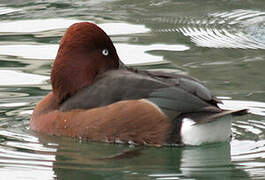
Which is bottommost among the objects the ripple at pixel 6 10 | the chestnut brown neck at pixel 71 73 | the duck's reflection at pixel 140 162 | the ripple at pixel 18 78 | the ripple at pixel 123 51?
the duck's reflection at pixel 140 162

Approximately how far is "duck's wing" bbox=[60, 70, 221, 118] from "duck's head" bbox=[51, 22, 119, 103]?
0.45ft

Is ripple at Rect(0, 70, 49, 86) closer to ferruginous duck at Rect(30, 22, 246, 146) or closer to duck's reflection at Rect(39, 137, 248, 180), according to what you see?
ferruginous duck at Rect(30, 22, 246, 146)

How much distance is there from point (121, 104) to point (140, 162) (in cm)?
56

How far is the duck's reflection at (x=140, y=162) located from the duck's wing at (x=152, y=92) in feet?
0.95

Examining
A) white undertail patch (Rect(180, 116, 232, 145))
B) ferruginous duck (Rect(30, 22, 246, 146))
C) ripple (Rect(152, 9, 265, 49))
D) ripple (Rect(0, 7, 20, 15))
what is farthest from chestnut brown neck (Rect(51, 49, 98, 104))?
ripple (Rect(0, 7, 20, 15))

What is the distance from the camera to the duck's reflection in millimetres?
5770

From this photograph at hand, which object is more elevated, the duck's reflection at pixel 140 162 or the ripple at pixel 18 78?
the ripple at pixel 18 78

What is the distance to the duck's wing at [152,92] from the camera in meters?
6.39

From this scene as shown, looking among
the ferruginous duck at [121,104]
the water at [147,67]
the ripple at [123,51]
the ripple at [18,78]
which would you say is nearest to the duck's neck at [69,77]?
the ferruginous duck at [121,104]

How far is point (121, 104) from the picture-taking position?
6.53m

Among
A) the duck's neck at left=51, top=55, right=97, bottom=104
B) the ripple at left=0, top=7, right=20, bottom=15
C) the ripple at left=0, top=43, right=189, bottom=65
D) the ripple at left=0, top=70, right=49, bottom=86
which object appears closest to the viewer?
the duck's neck at left=51, top=55, right=97, bottom=104

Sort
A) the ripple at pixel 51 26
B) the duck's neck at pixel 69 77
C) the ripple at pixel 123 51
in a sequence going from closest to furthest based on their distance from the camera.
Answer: the duck's neck at pixel 69 77
the ripple at pixel 123 51
the ripple at pixel 51 26

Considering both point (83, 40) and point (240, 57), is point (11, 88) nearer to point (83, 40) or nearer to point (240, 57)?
point (83, 40)

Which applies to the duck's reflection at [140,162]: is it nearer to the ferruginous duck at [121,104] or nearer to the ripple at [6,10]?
the ferruginous duck at [121,104]
